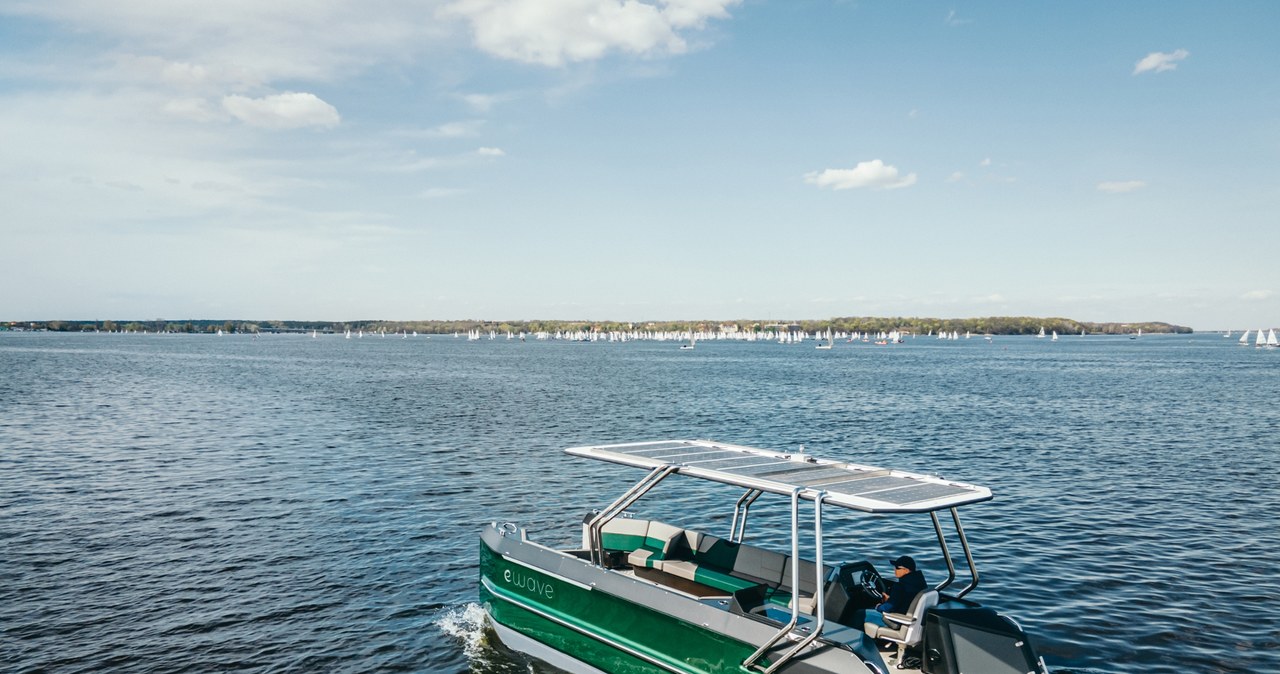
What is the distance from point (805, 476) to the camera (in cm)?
989

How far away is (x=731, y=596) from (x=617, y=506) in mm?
2163

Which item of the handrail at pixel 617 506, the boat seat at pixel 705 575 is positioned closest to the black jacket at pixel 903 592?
the boat seat at pixel 705 575

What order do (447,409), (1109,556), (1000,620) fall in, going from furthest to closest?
1. (447,409)
2. (1109,556)
3. (1000,620)

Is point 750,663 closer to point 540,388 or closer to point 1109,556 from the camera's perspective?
point 1109,556

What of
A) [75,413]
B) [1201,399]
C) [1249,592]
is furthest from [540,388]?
[1249,592]

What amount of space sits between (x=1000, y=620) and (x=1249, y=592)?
1044cm

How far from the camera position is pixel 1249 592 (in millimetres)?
14969

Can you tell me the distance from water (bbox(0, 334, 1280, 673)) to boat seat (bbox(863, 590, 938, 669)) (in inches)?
156

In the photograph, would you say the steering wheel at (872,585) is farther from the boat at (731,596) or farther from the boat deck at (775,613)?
the boat deck at (775,613)

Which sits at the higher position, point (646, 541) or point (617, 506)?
point (617, 506)

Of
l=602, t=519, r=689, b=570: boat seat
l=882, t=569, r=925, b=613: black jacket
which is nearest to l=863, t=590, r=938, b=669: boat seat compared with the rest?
l=882, t=569, r=925, b=613: black jacket

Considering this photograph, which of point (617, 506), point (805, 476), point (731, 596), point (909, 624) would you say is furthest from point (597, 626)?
point (909, 624)

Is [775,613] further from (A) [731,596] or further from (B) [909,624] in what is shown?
(B) [909,624]

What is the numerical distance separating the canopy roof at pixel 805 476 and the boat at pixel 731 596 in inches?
1.1
